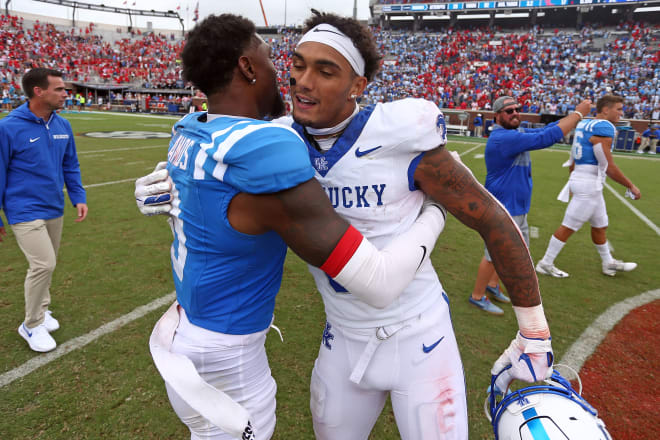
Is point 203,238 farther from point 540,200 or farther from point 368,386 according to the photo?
point 540,200

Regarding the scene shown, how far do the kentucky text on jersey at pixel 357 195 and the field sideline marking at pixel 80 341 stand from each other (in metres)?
3.03

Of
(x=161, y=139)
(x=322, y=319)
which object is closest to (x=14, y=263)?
(x=322, y=319)

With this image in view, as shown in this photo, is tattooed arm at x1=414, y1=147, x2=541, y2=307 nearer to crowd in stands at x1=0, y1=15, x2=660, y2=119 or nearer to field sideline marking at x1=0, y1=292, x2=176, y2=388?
field sideline marking at x1=0, y1=292, x2=176, y2=388

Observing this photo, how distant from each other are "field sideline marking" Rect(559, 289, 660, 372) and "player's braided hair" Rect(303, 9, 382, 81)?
298cm

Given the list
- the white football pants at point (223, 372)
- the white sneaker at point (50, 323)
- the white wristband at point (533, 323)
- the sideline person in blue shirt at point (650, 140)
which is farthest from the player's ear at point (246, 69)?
the sideline person in blue shirt at point (650, 140)

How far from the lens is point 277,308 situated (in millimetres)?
4254

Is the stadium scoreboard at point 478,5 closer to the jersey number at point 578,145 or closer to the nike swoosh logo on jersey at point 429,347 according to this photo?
the jersey number at point 578,145

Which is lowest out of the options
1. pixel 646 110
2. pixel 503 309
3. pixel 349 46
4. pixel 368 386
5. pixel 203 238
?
pixel 503 309

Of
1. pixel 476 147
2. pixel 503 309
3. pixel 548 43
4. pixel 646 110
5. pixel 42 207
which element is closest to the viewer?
pixel 42 207

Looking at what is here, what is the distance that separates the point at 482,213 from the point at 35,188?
3.77m

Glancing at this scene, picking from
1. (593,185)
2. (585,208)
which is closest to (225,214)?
(585,208)

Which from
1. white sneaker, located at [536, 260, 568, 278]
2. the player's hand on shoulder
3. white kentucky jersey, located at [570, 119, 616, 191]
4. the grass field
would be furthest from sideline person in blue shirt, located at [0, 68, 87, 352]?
white kentucky jersey, located at [570, 119, 616, 191]

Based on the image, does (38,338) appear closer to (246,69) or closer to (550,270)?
(246,69)

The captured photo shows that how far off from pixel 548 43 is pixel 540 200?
113ft
